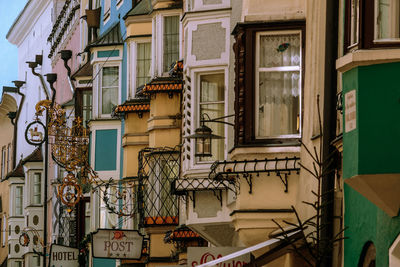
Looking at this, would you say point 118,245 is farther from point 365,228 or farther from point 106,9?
point 365,228

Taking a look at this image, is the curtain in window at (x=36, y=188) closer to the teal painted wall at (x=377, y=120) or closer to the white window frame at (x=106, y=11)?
the white window frame at (x=106, y=11)

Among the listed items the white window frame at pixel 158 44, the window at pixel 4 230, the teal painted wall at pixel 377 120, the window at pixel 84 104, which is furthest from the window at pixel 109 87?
the window at pixel 4 230

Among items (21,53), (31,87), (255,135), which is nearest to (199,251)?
(255,135)

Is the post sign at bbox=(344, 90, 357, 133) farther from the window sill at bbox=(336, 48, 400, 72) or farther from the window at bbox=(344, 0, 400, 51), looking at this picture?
the window at bbox=(344, 0, 400, 51)

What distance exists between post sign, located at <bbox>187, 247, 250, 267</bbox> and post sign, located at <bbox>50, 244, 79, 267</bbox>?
61.0 feet

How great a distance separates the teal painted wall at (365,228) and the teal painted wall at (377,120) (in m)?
0.68

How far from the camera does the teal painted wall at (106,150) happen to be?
120 ft

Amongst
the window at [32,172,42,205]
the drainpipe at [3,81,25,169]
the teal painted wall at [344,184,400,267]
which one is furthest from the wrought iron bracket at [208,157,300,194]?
the drainpipe at [3,81,25,169]

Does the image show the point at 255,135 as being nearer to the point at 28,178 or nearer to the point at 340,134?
the point at 340,134

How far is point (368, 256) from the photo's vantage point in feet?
46.2

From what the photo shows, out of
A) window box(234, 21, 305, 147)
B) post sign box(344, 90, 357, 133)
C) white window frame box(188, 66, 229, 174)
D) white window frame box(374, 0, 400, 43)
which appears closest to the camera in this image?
white window frame box(374, 0, 400, 43)

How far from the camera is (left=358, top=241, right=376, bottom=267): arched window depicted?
13891 millimetres

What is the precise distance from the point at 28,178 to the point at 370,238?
45.8 m

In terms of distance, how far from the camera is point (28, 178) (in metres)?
58.7
